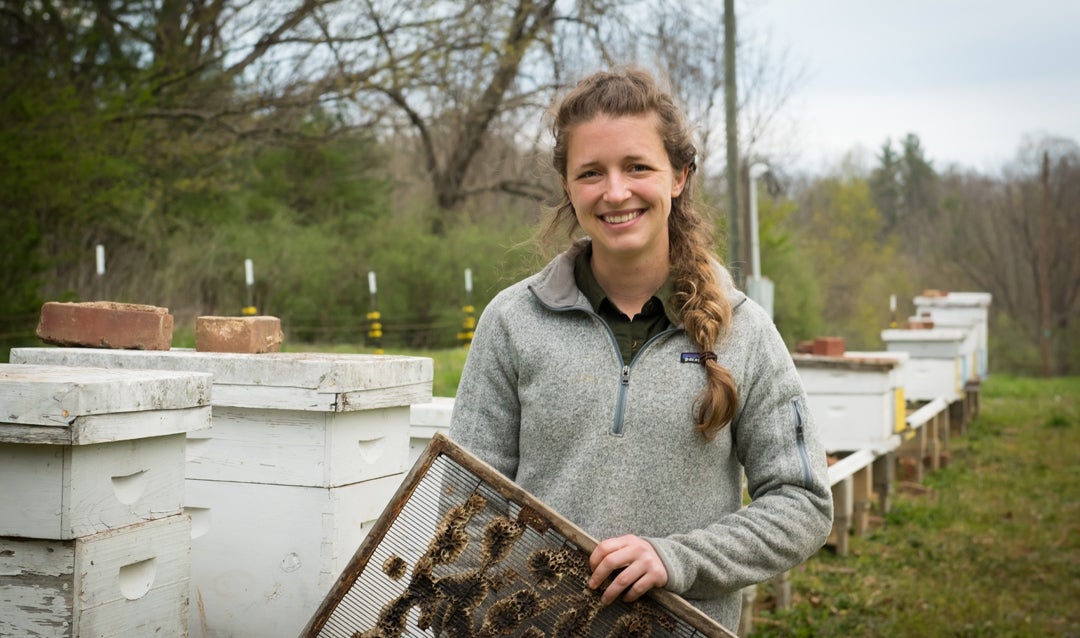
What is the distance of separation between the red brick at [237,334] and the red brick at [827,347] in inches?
176

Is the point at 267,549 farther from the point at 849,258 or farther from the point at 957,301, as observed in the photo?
the point at 849,258

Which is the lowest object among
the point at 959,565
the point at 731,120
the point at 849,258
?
the point at 959,565

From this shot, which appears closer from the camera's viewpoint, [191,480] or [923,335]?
[191,480]

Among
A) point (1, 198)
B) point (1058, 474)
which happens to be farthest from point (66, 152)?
point (1058, 474)

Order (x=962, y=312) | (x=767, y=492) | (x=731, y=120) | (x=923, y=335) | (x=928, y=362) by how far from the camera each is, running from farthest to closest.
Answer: (x=962, y=312) → (x=928, y=362) → (x=923, y=335) → (x=731, y=120) → (x=767, y=492)

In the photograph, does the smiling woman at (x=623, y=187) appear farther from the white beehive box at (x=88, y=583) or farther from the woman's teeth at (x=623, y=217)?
the white beehive box at (x=88, y=583)

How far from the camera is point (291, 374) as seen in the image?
2.35 meters

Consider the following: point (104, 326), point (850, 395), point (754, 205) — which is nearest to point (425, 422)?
point (104, 326)

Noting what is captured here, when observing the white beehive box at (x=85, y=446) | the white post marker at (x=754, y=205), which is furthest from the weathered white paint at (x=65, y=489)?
the white post marker at (x=754, y=205)

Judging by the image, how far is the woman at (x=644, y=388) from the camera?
5.67 ft

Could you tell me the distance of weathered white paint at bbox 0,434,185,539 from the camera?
1.77 m

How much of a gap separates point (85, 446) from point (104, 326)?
1.01m

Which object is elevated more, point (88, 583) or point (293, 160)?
point (293, 160)

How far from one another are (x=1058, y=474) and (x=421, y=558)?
329 inches
